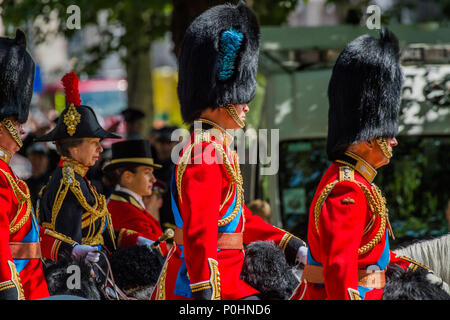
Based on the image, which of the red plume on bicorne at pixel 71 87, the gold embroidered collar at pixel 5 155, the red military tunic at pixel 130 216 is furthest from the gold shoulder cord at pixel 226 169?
the red military tunic at pixel 130 216

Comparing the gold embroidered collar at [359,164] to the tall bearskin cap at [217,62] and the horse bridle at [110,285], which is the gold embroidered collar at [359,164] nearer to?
the tall bearskin cap at [217,62]

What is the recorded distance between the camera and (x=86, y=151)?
199 inches

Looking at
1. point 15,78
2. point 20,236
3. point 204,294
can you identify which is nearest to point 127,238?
point 20,236

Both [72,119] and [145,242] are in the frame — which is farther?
[145,242]

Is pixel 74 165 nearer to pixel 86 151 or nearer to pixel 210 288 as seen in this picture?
pixel 86 151

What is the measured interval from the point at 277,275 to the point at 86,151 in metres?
1.68

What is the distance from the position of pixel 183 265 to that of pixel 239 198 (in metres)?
0.41

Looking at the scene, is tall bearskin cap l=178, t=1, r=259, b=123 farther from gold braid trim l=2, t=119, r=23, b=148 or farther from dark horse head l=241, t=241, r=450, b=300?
gold braid trim l=2, t=119, r=23, b=148

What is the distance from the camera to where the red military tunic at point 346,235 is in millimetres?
3434

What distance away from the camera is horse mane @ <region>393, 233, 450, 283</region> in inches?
161

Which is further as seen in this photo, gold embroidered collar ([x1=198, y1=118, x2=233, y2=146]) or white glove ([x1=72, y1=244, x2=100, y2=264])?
white glove ([x1=72, y1=244, x2=100, y2=264])

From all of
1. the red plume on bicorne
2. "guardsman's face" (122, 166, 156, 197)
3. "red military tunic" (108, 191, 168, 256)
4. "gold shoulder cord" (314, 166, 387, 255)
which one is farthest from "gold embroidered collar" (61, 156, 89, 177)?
"gold shoulder cord" (314, 166, 387, 255)
